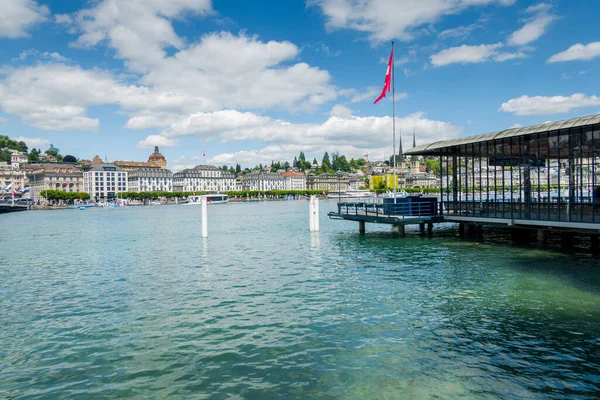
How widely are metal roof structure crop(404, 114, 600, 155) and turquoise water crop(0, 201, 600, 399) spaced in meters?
7.75

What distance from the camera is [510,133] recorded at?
29.1m

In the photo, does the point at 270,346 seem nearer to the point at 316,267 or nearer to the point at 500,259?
the point at 316,267

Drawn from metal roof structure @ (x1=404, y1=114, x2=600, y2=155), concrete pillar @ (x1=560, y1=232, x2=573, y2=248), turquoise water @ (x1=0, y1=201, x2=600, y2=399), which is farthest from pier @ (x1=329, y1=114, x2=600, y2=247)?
turquoise water @ (x1=0, y1=201, x2=600, y2=399)

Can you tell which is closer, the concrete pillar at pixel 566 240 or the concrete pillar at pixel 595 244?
the concrete pillar at pixel 595 244

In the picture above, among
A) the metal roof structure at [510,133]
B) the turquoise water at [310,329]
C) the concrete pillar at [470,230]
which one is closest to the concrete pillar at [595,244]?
the turquoise water at [310,329]

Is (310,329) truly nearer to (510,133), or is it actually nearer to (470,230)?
(510,133)

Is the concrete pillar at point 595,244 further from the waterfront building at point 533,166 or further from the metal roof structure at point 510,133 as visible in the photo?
the metal roof structure at point 510,133

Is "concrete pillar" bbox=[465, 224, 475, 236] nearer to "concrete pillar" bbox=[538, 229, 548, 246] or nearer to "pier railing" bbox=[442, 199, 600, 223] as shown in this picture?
"pier railing" bbox=[442, 199, 600, 223]

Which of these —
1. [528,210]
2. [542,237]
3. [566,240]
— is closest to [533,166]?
[566,240]

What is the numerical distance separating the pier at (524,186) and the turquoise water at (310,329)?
133 inches

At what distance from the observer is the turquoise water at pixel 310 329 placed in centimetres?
1020

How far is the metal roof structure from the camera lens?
23.8m

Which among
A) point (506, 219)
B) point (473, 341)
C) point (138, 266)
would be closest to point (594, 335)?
point (473, 341)

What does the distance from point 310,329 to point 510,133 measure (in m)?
22.2
